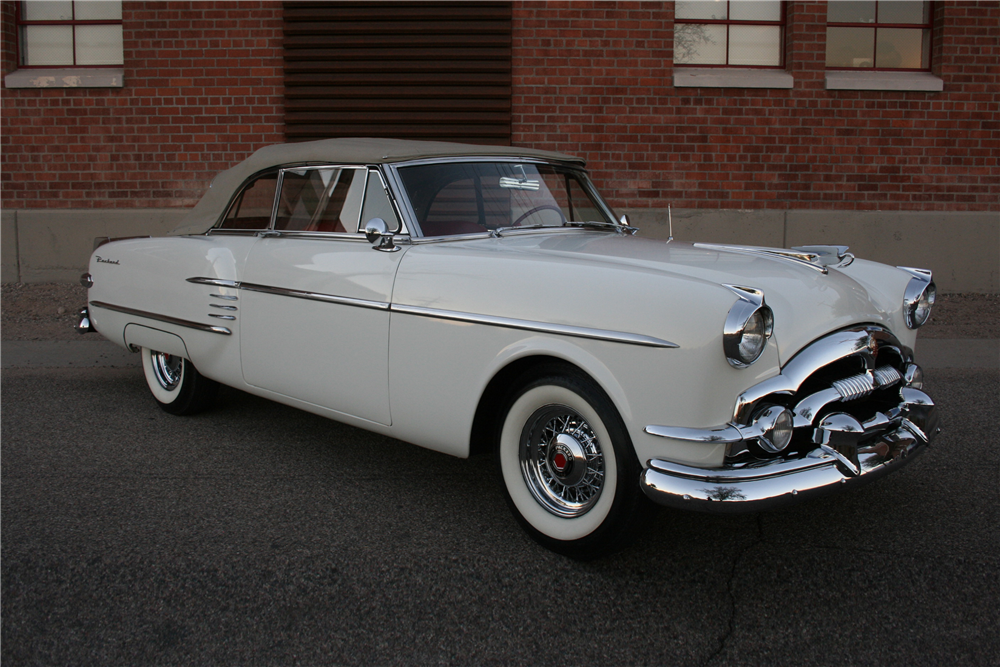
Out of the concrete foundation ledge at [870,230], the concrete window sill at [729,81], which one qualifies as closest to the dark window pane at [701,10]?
the concrete window sill at [729,81]

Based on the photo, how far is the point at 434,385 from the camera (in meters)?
3.03

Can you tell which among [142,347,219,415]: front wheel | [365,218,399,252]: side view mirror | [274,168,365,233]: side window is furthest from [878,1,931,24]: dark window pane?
[142,347,219,415]: front wheel

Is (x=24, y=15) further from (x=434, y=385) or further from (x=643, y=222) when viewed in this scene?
(x=434, y=385)

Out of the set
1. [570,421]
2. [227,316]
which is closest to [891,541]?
[570,421]

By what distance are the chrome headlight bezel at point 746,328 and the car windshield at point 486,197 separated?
1.40 m

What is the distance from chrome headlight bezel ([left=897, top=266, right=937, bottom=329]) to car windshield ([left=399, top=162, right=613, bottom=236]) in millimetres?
1514

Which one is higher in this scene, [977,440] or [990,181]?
[990,181]

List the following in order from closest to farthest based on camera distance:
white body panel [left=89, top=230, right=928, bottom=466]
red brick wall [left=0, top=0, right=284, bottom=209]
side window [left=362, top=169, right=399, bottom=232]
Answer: white body panel [left=89, top=230, right=928, bottom=466] → side window [left=362, top=169, right=399, bottom=232] → red brick wall [left=0, top=0, right=284, bottom=209]

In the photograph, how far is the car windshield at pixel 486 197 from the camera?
346 centimetres

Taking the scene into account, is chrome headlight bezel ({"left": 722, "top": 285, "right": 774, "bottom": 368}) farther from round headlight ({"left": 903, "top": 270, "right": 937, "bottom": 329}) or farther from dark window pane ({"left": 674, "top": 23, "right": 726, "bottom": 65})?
dark window pane ({"left": 674, "top": 23, "right": 726, "bottom": 65})

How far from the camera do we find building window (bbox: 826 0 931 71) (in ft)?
28.1

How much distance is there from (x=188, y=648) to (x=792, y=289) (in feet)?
7.18

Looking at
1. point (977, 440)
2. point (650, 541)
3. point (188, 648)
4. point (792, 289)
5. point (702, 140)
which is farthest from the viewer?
point (702, 140)

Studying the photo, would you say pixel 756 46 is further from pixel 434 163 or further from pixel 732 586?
pixel 732 586
